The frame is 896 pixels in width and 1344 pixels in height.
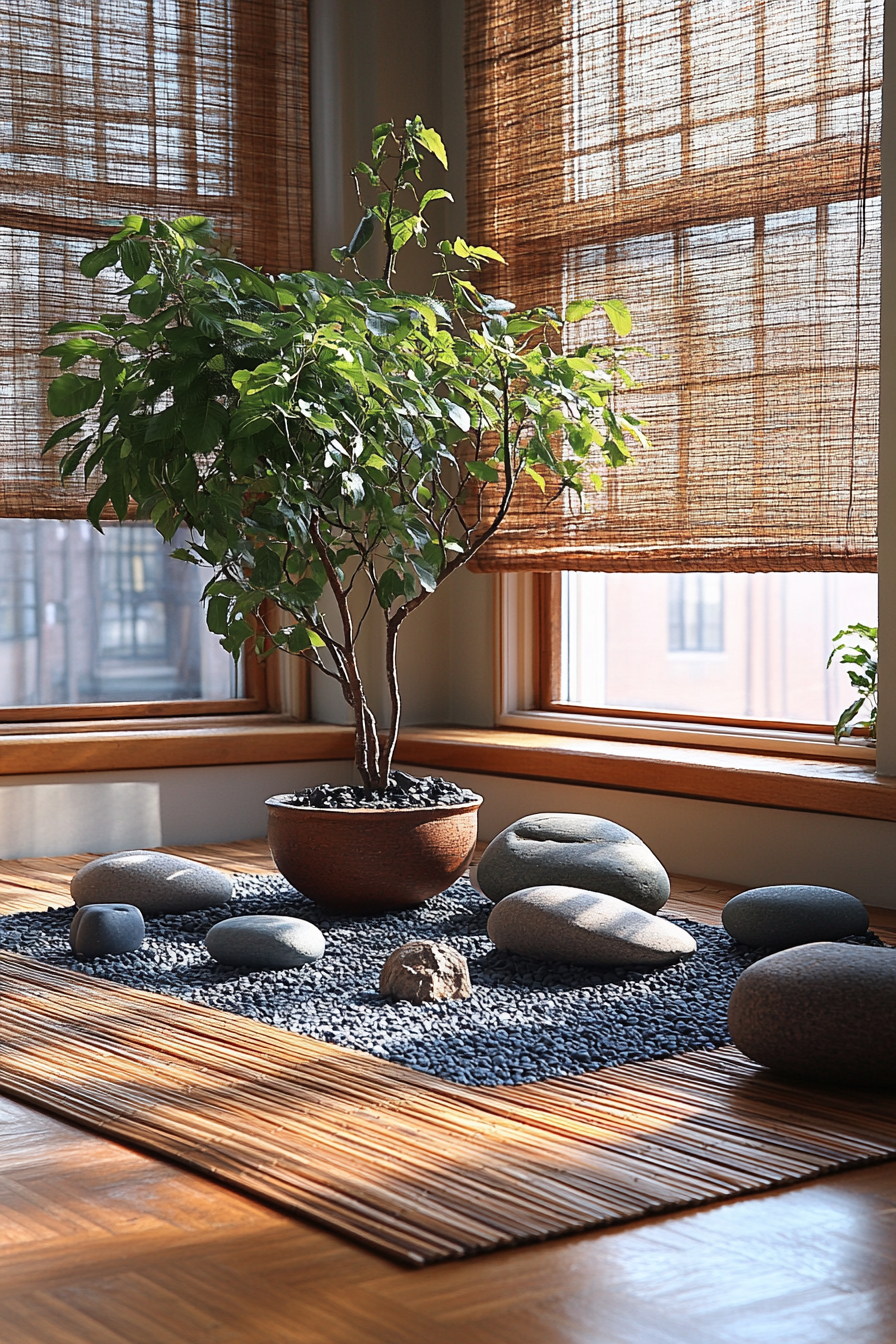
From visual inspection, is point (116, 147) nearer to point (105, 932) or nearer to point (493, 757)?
point (493, 757)

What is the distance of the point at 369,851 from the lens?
3.03m

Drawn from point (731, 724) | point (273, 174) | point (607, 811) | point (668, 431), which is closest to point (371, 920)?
point (607, 811)

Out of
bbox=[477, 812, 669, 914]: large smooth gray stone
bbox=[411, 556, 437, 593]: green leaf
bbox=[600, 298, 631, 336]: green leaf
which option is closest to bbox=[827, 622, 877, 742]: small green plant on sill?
bbox=[477, 812, 669, 914]: large smooth gray stone

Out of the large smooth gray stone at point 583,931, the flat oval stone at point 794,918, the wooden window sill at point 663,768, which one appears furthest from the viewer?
the wooden window sill at point 663,768

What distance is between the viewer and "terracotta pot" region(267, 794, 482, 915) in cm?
301

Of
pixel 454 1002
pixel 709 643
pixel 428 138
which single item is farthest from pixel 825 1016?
pixel 709 643

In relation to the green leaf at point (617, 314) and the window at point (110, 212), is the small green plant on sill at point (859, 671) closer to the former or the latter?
the green leaf at point (617, 314)

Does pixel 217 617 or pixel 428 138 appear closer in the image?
pixel 217 617

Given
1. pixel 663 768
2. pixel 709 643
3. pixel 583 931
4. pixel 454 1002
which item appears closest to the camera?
pixel 454 1002

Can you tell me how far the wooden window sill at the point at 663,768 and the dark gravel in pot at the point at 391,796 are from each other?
0.62 metres

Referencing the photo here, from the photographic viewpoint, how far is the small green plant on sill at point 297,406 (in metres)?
2.81

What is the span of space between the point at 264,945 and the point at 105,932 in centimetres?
33

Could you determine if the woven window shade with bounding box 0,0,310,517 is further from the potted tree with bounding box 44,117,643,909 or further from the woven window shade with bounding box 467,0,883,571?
the potted tree with bounding box 44,117,643,909

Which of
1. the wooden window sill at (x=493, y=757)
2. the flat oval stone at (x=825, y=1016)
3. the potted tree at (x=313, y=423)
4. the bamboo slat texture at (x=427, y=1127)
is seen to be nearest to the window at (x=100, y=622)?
the wooden window sill at (x=493, y=757)
